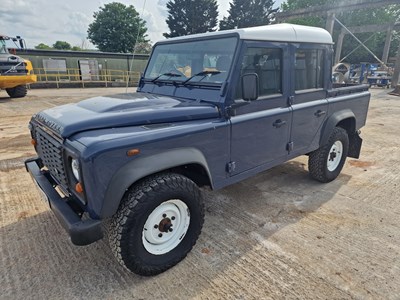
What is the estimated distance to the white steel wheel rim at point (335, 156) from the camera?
4371 millimetres

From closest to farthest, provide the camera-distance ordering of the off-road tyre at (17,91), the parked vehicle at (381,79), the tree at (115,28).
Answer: the off-road tyre at (17,91) < the parked vehicle at (381,79) < the tree at (115,28)

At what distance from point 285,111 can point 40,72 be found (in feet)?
78.4

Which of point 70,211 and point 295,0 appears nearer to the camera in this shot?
point 70,211

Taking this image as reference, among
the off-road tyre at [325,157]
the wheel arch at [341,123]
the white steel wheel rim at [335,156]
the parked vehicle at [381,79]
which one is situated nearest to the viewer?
the wheel arch at [341,123]

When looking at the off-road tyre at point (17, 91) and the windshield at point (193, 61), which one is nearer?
the windshield at point (193, 61)

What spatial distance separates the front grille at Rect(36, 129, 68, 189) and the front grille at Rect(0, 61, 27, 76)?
11.5m

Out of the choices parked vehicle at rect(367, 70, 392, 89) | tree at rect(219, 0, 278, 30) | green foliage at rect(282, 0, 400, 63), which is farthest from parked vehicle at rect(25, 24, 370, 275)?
tree at rect(219, 0, 278, 30)

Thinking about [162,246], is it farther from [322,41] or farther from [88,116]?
[322,41]

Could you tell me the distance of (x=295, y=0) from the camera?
45094 millimetres

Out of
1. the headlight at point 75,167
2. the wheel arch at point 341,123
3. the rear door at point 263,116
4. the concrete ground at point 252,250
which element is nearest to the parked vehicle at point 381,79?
the wheel arch at point 341,123

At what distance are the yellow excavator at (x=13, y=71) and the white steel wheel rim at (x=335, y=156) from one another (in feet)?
42.5

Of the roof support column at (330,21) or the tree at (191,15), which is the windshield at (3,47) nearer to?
the roof support column at (330,21)

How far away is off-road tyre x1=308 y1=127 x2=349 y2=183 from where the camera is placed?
13.5ft

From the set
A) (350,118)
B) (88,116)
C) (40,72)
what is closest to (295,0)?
(40,72)
